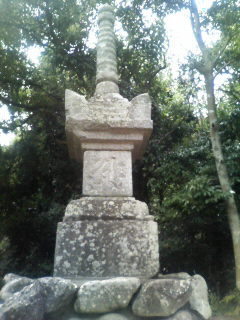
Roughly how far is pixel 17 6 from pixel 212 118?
268 inches

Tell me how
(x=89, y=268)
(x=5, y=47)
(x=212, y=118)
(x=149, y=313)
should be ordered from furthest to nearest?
(x=5, y=47)
(x=212, y=118)
(x=89, y=268)
(x=149, y=313)

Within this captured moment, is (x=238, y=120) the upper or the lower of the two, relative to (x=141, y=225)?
upper

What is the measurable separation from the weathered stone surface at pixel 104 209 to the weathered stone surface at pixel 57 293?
2.88 ft

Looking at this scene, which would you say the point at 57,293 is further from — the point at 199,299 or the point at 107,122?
the point at 107,122

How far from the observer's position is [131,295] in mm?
2414

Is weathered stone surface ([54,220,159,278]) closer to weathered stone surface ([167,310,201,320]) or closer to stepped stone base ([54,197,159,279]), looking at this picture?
stepped stone base ([54,197,159,279])

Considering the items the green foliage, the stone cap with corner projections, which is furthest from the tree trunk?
the stone cap with corner projections

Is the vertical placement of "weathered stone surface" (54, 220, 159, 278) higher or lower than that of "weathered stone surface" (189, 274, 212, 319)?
higher

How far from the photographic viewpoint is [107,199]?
338 centimetres

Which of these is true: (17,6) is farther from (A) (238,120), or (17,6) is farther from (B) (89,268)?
(B) (89,268)

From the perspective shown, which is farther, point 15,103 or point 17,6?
point 15,103

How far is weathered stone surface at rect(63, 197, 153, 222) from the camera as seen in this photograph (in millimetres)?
3223

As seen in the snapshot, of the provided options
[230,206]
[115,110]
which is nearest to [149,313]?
[115,110]

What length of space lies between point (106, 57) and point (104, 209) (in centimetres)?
216
